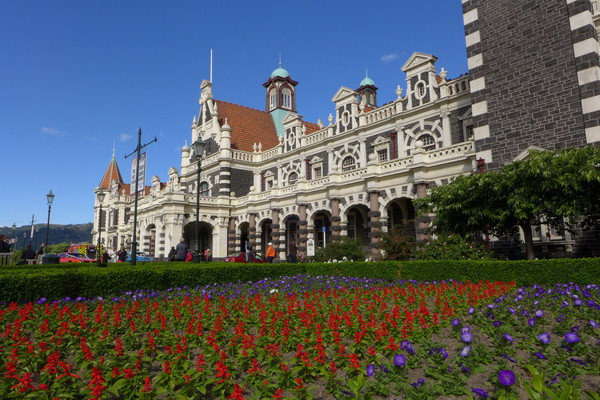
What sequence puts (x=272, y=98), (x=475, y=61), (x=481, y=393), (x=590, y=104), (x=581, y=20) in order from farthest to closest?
1. (x=272, y=98)
2. (x=475, y=61)
3. (x=581, y=20)
4. (x=590, y=104)
5. (x=481, y=393)

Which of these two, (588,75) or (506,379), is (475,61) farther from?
(506,379)

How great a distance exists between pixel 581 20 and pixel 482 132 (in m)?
5.73

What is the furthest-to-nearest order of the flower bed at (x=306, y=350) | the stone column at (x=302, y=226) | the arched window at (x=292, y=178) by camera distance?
the arched window at (x=292, y=178) < the stone column at (x=302, y=226) < the flower bed at (x=306, y=350)

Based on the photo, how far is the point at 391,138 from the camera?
86.6 feet

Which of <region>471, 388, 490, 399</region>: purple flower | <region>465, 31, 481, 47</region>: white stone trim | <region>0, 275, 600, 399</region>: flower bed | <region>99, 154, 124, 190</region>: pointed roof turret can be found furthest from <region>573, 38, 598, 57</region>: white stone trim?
<region>99, 154, 124, 190</region>: pointed roof turret

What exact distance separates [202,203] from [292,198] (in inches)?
361

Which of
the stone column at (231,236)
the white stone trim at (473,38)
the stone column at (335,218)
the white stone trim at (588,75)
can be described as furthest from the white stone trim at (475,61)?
the stone column at (231,236)

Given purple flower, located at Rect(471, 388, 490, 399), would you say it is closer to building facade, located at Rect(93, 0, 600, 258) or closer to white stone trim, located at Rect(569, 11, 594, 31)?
building facade, located at Rect(93, 0, 600, 258)

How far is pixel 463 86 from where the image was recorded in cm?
2273

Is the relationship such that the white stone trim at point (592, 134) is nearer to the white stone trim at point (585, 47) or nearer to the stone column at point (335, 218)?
the white stone trim at point (585, 47)

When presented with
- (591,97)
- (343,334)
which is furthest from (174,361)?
(591,97)

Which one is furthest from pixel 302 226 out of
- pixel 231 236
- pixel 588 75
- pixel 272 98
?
pixel 272 98

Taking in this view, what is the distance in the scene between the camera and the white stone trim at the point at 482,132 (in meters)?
18.7

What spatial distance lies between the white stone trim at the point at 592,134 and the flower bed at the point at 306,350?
9.40m
